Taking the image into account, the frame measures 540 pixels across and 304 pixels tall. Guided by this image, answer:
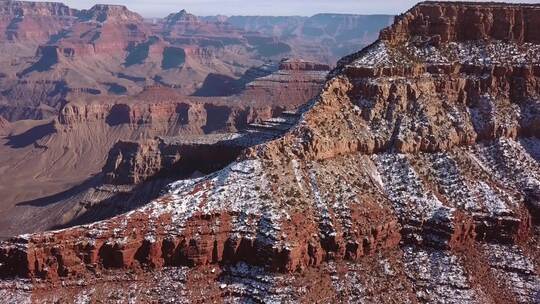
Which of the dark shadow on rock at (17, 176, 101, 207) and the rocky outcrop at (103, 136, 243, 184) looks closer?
the rocky outcrop at (103, 136, 243, 184)

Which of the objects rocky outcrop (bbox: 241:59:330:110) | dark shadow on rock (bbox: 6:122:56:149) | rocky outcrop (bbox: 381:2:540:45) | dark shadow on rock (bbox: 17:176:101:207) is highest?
rocky outcrop (bbox: 381:2:540:45)

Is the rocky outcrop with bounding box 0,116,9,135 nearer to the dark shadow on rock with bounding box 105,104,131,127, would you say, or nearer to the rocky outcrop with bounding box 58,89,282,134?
the rocky outcrop with bounding box 58,89,282,134

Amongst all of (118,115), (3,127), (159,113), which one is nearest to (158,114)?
(159,113)

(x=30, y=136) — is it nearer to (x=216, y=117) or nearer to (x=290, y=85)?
(x=216, y=117)

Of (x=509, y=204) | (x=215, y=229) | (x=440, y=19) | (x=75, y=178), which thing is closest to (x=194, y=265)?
(x=215, y=229)

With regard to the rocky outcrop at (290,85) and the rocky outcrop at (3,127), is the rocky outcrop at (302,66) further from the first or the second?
the rocky outcrop at (3,127)

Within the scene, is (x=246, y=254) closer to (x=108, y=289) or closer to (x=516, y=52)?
(x=108, y=289)

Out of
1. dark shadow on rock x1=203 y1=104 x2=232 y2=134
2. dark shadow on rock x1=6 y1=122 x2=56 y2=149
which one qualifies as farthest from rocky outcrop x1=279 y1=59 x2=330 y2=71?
dark shadow on rock x1=6 y1=122 x2=56 y2=149
